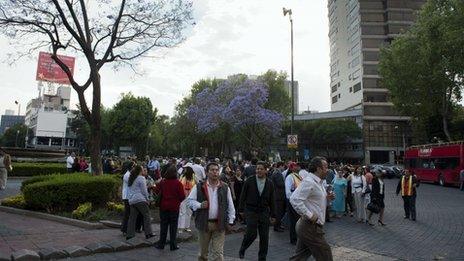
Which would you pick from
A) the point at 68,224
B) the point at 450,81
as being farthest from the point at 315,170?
the point at 450,81

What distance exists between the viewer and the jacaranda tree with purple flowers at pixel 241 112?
39.8m

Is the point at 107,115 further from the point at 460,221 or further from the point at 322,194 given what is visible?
the point at 322,194

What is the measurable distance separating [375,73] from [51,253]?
66897mm

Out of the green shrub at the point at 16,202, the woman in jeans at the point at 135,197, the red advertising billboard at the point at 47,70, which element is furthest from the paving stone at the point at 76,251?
the red advertising billboard at the point at 47,70

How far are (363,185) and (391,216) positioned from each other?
6.69 ft

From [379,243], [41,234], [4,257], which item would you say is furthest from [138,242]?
[379,243]

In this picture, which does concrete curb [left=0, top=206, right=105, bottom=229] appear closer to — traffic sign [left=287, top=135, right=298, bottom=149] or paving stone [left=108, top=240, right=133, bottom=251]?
paving stone [left=108, top=240, right=133, bottom=251]

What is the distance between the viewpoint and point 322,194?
5332 mm

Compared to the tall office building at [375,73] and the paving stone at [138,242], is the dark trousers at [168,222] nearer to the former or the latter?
the paving stone at [138,242]

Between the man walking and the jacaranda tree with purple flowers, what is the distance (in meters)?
33.4

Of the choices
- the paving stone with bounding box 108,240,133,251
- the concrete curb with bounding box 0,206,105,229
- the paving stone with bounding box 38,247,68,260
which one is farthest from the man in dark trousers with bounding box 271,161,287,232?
the paving stone with bounding box 38,247,68,260

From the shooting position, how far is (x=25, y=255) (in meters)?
6.88

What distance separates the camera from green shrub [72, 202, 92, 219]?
35.2ft

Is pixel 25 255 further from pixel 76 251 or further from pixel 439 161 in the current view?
pixel 439 161
